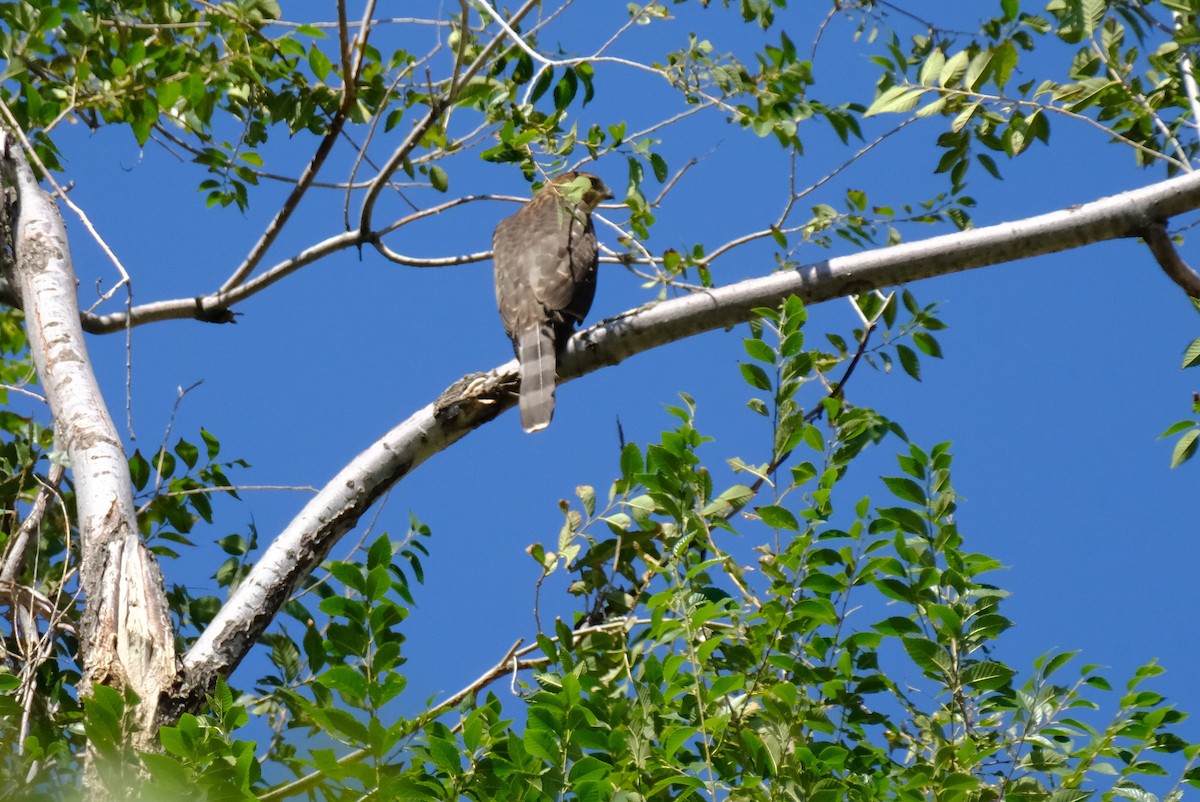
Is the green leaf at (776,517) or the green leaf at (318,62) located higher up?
the green leaf at (318,62)

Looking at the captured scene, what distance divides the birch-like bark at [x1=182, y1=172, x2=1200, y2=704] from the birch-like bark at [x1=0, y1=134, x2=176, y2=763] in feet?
0.93

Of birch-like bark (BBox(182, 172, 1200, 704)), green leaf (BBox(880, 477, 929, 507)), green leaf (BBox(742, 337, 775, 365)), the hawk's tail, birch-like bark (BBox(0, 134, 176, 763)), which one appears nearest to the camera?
green leaf (BBox(880, 477, 929, 507))

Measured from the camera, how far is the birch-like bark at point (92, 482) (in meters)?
2.79

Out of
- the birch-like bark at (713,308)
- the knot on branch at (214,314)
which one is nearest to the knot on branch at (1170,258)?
the birch-like bark at (713,308)

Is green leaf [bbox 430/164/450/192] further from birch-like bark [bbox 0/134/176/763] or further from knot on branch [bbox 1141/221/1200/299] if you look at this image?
knot on branch [bbox 1141/221/1200/299]

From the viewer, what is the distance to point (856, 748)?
2330 mm

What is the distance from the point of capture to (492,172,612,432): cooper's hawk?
3.99m

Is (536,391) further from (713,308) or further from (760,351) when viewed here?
(760,351)

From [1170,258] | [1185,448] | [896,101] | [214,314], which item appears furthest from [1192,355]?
[214,314]

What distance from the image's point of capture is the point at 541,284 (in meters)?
4.99

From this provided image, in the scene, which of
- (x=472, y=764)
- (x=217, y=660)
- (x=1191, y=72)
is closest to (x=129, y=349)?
(x=217, y=660)

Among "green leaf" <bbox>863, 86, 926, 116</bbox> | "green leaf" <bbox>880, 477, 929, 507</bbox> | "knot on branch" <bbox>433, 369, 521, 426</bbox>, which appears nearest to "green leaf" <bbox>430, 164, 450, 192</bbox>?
"knot on branch" <bbox>433, 369, 521, 426</bbox>

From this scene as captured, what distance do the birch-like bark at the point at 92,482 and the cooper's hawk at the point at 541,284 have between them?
4.53 ft

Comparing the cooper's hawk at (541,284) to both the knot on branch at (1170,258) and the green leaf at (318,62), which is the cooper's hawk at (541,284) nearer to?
the green leaf at (318,62)
